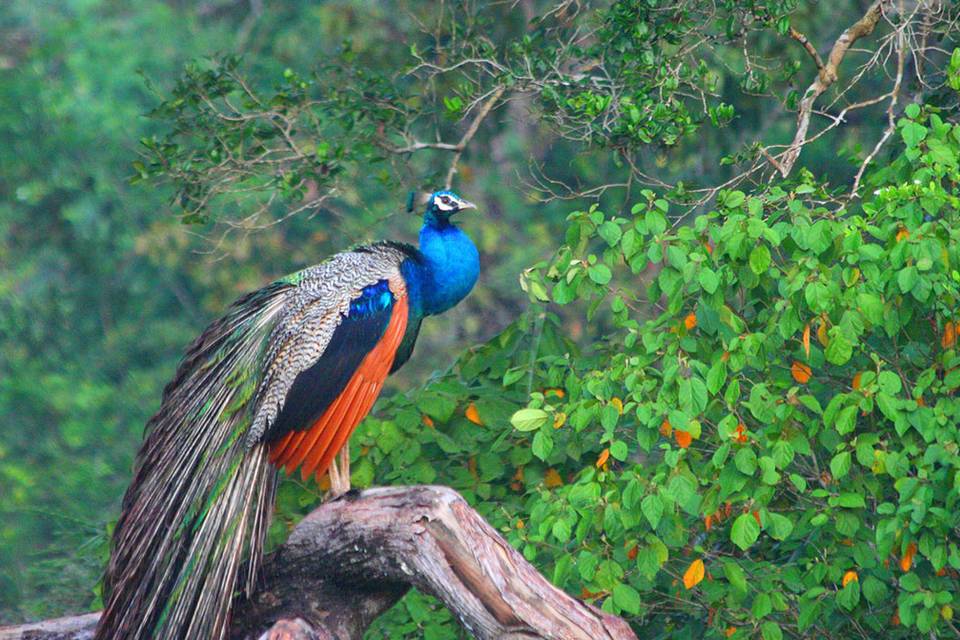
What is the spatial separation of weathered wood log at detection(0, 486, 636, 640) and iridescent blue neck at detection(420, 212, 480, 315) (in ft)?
3.11

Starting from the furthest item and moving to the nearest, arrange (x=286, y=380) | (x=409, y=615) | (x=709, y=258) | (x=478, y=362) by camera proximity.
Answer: (x=478, y=362), (x=409, y=615), (x=286, y=380), (x=709, y=258)

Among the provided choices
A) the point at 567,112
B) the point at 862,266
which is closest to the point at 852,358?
the point at 862,266

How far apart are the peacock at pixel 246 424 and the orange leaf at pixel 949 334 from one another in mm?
1564

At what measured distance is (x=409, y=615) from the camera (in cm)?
432

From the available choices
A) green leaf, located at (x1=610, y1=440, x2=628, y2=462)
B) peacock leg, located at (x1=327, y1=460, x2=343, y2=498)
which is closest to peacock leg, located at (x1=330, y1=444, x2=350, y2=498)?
peacock leg, located at (x1=327, y1=460, x2=343, y2=498)

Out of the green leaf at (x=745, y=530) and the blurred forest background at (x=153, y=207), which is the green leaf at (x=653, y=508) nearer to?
the green leaf at (x=745, y=530)

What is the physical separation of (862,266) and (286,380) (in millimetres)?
1595

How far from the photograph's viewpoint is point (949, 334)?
3467 millimetres

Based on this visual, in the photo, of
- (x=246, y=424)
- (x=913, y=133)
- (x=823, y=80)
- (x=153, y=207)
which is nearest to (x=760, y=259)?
(x=913, y=133)

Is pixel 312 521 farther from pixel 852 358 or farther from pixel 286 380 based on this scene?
pixel 852 358

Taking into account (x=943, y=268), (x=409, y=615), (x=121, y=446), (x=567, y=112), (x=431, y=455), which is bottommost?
(x=121, y=446)

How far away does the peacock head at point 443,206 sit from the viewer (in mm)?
4508

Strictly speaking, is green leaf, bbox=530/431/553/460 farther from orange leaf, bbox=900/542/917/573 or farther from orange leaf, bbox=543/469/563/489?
orange leaf, bbox=900/542/917/573

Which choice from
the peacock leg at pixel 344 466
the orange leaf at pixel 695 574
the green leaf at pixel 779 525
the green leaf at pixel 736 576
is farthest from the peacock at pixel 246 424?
the green leaf at pixel 779 525
